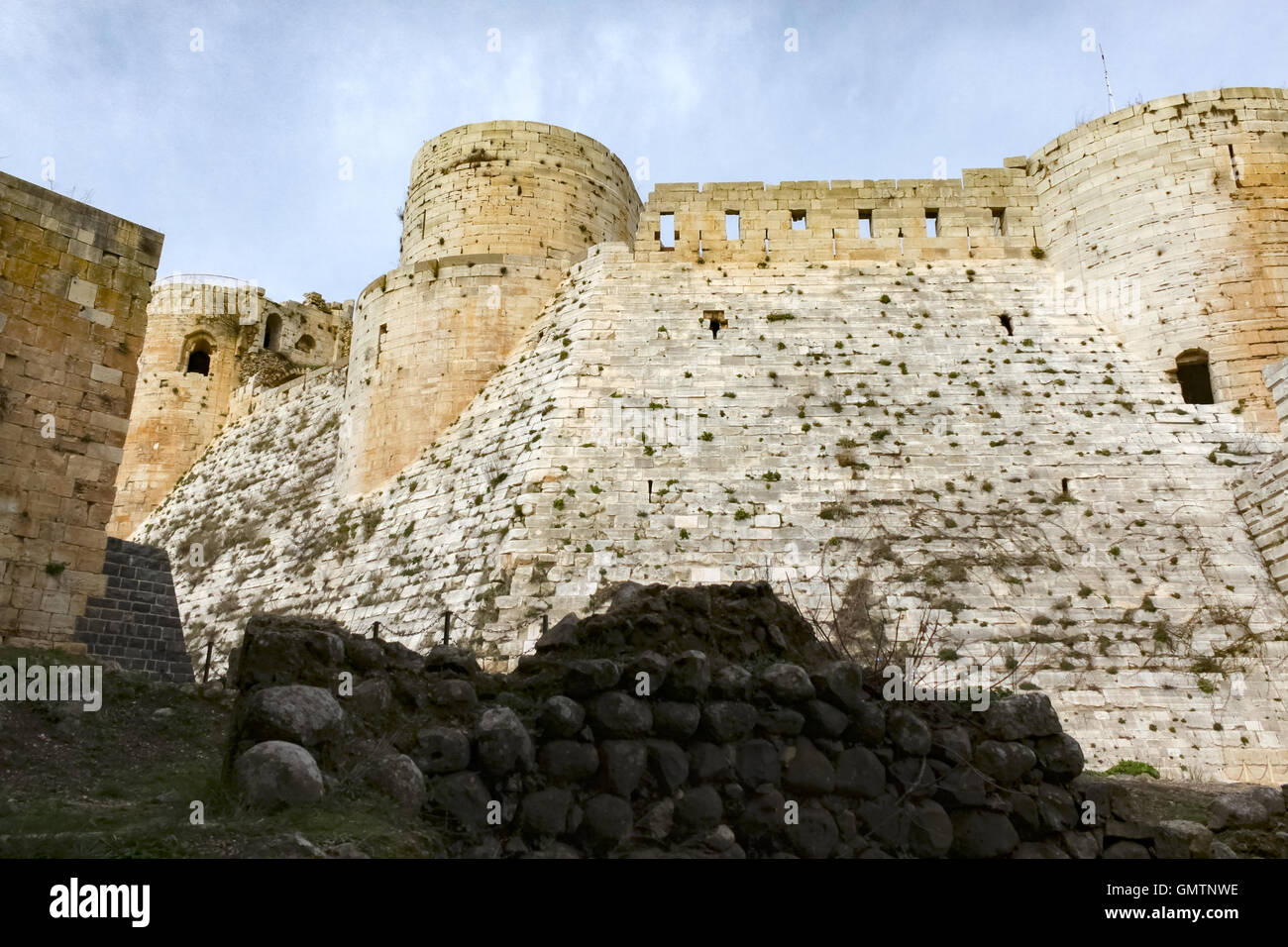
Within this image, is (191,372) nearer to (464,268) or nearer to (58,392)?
(464,268)

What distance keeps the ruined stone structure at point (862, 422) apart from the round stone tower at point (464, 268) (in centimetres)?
7

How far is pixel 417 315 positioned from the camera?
17.0 meters

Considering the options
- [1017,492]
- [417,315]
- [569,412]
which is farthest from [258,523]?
[1017,492]

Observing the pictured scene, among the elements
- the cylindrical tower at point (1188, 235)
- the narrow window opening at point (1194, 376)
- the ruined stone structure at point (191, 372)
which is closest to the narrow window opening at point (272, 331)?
the ruined stone structure at point (191, 372)

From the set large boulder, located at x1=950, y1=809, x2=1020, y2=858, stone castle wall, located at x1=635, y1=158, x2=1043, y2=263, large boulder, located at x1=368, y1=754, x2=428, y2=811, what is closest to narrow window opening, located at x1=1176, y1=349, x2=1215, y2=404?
stone castle wall, located at x1=635, y1=158, x2=1043, y2=263

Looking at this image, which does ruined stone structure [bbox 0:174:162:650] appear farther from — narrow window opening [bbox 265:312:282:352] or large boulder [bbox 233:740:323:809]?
narrow window opening [bbox 265:312:282:352]

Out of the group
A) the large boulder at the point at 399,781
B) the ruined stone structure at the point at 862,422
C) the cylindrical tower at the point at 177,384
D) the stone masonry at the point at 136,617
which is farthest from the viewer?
the cylindrical tower at the point at 177,384

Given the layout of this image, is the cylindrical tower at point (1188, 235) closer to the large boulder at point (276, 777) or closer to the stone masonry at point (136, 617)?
the large boulder at point (276, 777)

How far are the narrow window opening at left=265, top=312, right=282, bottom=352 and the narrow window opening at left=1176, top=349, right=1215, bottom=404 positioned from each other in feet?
78.4

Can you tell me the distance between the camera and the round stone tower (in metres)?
16.5

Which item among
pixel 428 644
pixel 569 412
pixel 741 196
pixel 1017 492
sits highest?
pixel 741 196

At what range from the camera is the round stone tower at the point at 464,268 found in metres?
16.5
